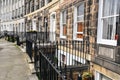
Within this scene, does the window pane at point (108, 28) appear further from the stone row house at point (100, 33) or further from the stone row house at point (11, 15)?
the stone row house at point (11, 15)

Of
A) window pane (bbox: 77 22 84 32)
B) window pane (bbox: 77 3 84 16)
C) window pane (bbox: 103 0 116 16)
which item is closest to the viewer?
window pane (bbox: 103 0 116 16)

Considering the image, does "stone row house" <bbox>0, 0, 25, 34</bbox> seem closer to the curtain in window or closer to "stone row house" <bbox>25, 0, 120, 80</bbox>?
"stone row house" <bbox>25, 0, 120, 80</bbox>

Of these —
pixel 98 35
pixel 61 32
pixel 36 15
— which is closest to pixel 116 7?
pixel 98 35

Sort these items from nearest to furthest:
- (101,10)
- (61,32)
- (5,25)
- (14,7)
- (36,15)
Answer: (101,10) → (61,32) → (36,15) → (14,7) → (5,25)

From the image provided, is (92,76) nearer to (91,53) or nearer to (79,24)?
(91,53)

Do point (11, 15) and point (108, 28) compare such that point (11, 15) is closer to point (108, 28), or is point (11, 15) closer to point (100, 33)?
point (100, 33)

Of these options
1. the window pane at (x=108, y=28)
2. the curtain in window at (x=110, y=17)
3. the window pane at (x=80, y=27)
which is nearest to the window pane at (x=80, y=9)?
the window pane at (x=80, y=27)

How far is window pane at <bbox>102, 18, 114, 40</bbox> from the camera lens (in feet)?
22.7

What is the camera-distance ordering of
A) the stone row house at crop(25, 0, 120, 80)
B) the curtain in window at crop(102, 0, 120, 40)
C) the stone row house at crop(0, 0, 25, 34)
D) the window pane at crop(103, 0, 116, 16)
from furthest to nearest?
the stone row house at crop(0, 0, 25, 34)
the window pane at crop(103, 0, 116, 16)
the curtain in window at crop(102, 0, 120, 40)
the stone row house at crop(25, 0, 120, 80)

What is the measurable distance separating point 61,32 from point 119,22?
732 centimetres

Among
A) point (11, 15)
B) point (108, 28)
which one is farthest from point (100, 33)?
point (11, 15)

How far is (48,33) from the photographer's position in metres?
16.9

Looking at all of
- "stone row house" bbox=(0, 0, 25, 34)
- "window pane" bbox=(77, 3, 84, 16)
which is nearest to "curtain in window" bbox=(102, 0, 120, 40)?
"window pane" bbox=(77, 3, 84, 16)

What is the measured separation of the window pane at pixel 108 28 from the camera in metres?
6.93
